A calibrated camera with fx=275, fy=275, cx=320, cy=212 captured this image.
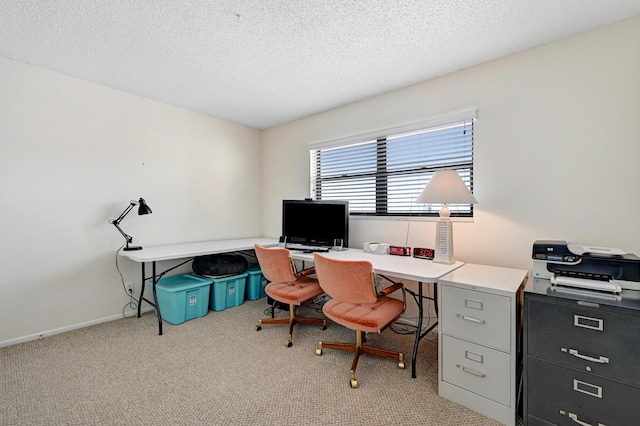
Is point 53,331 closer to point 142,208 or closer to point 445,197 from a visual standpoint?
A: point 142,208

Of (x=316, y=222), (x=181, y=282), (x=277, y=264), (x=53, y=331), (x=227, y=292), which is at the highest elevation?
(x=316, y=222)

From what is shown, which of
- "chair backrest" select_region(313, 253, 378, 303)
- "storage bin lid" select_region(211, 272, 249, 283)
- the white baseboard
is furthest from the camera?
"storage bin lid" select_region(211, 272, 249, 283)

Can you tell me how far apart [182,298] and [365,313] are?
193cm

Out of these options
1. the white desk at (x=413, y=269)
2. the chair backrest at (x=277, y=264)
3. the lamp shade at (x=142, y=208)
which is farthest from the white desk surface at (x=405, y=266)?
the lamp shade at (x=142, y=208)

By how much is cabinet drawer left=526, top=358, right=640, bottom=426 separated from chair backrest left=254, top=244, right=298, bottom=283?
1.70m

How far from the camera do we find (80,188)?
267 centimetres

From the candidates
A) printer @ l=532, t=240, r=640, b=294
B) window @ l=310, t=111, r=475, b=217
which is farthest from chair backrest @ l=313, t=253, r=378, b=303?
window @ l=310, t=111, r=475, b=217

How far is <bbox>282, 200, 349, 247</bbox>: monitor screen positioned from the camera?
9.63ft

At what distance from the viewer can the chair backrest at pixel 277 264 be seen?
239cm

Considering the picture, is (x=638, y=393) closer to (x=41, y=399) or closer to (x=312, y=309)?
(x=312, y=309)

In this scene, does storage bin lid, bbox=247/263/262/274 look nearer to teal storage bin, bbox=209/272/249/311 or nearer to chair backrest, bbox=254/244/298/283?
teal storage bin, bbox=209/272/249/311

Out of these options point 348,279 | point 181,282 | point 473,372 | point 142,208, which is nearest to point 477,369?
point 473,372

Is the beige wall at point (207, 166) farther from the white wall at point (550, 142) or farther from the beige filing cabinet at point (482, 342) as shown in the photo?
the beige filing cabinet at point (482, 342)

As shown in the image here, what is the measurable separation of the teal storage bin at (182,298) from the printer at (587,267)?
2952 millimetres
